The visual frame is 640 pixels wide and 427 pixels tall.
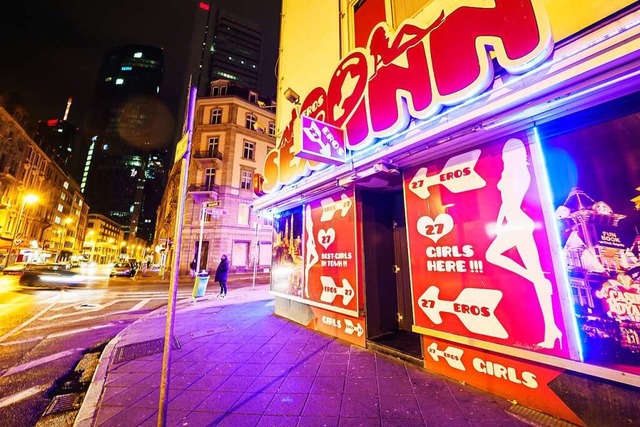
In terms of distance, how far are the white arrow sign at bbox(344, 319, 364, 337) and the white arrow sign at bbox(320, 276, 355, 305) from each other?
0.43 meters

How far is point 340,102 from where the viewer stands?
18.0 feet

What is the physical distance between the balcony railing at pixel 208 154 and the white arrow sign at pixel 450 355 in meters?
28.0

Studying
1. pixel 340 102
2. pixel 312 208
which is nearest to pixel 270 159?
pixel 312 208

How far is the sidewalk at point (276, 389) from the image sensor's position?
109 inches

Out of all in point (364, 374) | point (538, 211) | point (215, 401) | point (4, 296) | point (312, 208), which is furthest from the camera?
point (4, 296)

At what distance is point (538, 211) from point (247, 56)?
6844 centimetres

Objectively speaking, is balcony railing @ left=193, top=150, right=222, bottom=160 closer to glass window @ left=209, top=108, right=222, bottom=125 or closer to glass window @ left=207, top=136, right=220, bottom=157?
glass window @ left=207, top=136, right=220, bottom=157

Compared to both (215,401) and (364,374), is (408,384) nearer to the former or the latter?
(364,374)

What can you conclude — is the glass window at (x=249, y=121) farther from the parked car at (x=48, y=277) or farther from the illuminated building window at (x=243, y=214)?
the parked car at (x=48, y=277)

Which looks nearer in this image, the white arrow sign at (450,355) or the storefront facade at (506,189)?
the storefront facade at (506,189)

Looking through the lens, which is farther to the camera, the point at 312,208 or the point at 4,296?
the point at 4,296

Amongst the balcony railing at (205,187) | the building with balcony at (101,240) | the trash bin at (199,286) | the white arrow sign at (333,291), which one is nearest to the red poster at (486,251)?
the white arrow sign at (333,291)

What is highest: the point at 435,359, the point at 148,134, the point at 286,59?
the point at 148,134

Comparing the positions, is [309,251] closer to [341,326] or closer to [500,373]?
[341,326]
